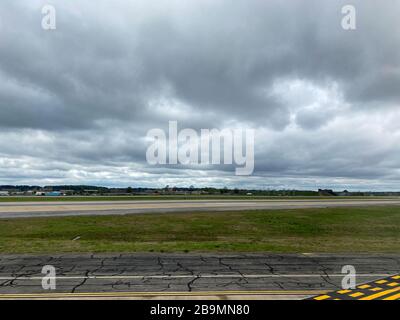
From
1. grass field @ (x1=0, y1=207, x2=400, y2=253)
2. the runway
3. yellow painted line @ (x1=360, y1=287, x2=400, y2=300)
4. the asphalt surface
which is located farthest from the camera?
the runway

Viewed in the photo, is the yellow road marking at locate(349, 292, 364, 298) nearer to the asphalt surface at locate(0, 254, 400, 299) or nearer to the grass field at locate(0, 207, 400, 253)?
the asphalt surface at locate(0, 254, 400, 299)

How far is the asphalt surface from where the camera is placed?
6.72m

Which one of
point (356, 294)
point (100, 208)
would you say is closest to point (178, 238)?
point (356, 294)

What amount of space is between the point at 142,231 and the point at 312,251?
11.9 m

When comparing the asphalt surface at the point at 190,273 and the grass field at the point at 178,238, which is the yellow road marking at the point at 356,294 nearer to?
the asphalt surface at the point at 190,273

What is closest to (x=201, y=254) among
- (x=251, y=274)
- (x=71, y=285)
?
(x=251, y=274)

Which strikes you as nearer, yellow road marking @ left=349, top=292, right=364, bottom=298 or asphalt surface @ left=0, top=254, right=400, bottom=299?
yellow road marking @ left=349, top=292, right=364, bottom=298

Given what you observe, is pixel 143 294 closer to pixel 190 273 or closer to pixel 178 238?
pixel 190 273

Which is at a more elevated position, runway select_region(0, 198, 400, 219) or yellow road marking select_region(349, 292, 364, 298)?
yellow road marking select_region(349, 292, 364, 298)

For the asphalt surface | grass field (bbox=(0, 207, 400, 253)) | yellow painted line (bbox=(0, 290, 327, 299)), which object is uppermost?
yellow painted line (bbox=(0, 290, 327, 299))

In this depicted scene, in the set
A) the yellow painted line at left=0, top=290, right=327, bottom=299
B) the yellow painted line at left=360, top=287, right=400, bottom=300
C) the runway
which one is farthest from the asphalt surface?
the runway

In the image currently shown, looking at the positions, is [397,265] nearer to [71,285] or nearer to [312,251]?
[312,251]

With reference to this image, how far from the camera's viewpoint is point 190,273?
815 cm

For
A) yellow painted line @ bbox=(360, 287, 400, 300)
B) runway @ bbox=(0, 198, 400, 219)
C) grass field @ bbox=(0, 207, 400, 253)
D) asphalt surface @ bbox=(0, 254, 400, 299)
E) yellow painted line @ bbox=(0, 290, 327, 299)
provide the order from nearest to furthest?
yellow painted line @ bbox=(360, 287, 400, 300) < yellow painted line @ bbox=(0, 290, 327, 299) < asphalt surface @ bbox=(0, 254, 400, 299) < grass field @ bbox=(0, 207, 400, 253) < runway @ bbox=(0, 198, 400, 219)
